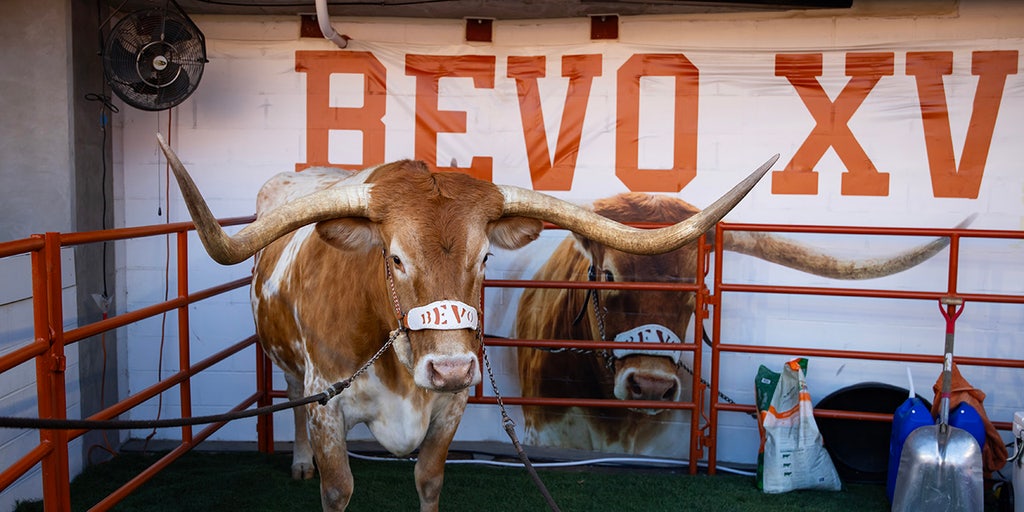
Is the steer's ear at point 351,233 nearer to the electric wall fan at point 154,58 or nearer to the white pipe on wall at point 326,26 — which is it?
the white pipe on wall at point 326,26

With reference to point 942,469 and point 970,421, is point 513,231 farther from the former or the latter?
point 970,421

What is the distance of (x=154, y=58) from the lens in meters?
4.64

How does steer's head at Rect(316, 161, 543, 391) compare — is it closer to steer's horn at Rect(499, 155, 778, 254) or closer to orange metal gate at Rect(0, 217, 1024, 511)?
steer's horn at Rect(499, 155, 778, 254)

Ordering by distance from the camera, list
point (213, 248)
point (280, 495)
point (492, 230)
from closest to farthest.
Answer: point (213, 248)
point (492, 230)
point (280, 495)

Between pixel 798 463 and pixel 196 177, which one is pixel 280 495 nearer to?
pixel 196 177

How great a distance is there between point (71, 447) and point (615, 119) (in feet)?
11.7

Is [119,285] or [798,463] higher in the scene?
[119,285]

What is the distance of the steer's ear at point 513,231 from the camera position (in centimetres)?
311

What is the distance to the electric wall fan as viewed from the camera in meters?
4.59

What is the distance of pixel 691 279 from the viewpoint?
514 centimetres

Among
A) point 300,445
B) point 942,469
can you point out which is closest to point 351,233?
point 300,445

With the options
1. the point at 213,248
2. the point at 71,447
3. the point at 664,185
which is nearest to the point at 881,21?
the point at 664,185

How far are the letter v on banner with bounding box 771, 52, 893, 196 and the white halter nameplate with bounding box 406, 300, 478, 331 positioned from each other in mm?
2997

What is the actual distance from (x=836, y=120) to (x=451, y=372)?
11.1 ft
